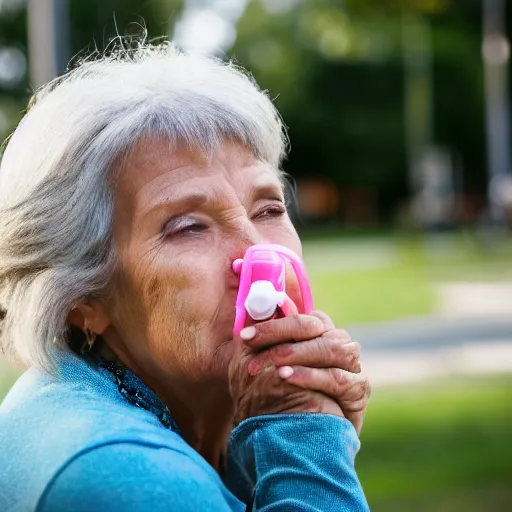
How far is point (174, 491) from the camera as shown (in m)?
1.55

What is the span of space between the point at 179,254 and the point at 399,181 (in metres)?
49.4

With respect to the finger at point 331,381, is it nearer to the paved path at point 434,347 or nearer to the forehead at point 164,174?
the forehead at point 164,174

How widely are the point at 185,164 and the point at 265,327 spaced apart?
1.42 feet

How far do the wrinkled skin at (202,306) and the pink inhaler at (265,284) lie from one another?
0.04 m

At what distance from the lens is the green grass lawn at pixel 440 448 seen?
18.1 feet

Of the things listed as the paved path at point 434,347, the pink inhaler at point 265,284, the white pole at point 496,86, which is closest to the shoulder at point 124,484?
the pink inhaler at point 265,284

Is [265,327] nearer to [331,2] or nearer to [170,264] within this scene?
[170,264]

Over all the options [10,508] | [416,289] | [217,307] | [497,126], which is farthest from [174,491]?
[497,126]

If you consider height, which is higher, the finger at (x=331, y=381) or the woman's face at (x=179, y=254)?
the woman's face at (x=179, y=254)

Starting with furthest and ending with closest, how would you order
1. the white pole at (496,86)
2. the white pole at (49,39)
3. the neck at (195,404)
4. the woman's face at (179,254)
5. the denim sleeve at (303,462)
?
the white pole at (496,86), the white pole at (49,39), the neck at (195,404), the woman's face at (179,254), the denim sleeve at (303,462)

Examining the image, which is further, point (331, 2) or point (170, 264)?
point (331, 2)

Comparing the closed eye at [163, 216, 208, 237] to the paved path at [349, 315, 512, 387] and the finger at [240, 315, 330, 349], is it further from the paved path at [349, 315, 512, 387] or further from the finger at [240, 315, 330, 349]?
the paved path at [349, 315, 512, 387]

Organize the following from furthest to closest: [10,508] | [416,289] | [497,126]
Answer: [497,126], [416,289], [10,508]

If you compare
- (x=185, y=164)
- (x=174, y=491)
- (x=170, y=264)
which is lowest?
(x=174, y=491)
